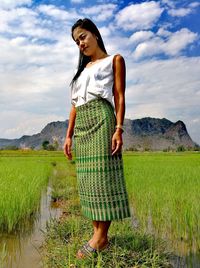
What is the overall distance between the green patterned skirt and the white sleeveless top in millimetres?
40

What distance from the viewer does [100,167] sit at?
206 centimetres

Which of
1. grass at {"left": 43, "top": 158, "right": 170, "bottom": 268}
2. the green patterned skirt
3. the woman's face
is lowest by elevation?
grass at {"left": 43, "top": 158, "right": 170, "bottom": 268}

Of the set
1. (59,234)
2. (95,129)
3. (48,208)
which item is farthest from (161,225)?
(48,208)

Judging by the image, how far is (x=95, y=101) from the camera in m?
2.15

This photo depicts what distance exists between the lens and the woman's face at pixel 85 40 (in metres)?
2.20

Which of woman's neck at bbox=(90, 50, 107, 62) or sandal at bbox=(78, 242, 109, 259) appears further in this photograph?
woman's neck at bbox=(90, 50, 107, 62)

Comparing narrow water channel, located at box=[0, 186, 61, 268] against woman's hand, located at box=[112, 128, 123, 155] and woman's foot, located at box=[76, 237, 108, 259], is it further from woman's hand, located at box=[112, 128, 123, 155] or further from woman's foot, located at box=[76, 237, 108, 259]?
woman's hand, located at box=[112, 128, 123, 155]

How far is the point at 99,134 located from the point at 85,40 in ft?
1.91

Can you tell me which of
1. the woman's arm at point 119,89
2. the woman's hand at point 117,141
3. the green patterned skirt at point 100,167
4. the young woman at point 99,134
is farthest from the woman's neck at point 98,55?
the woman's hand at point 117,141

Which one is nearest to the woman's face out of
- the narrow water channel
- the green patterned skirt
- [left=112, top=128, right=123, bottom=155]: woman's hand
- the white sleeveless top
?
the white sleeveless top

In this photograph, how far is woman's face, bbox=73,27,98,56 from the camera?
7.22 ft

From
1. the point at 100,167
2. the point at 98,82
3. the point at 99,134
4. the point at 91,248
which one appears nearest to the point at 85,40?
the point at 98,82

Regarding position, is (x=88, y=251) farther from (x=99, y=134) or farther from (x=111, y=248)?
(x=99, y=134)

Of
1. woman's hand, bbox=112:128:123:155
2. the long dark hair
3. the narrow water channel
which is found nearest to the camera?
woman's hand, bbox=112:128:123:155
